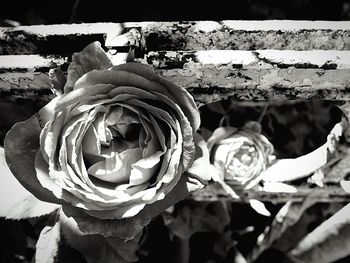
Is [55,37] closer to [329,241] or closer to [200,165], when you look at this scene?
[200,165]

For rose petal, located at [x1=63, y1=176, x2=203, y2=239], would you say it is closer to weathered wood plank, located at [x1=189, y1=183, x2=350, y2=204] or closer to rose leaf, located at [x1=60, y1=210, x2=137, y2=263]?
rose leaf, located at [x1=60, y1=210, x2=137, y2=263]

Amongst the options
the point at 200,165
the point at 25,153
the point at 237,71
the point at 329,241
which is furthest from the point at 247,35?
the point at 329,241

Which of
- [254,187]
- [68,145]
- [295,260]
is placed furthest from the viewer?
[295,260]

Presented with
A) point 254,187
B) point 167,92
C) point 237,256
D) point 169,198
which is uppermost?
point 167,92

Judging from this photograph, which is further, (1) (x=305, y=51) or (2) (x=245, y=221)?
(2) (x=245, y=221)

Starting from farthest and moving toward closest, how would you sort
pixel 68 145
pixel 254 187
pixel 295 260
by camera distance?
pixel 295 260 → pixel 254 187 → pixel 68 145

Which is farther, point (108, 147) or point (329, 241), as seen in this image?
point (329, 241)

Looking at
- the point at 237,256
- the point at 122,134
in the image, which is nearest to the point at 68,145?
the point at 122,134

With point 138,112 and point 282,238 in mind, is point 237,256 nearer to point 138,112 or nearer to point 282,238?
point 282,238
